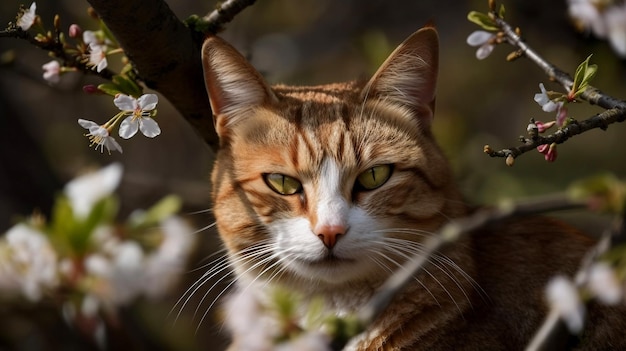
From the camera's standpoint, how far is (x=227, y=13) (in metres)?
2.89

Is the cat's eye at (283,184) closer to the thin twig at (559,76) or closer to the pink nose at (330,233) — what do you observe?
the pink nose at (330,233)

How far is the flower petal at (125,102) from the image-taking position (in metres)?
2.50

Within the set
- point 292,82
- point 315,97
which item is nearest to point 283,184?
point 315,97

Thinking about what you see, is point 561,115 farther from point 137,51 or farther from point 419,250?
point 137,51

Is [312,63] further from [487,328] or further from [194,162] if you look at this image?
[487,328]

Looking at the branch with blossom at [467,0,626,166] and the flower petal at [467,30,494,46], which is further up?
the flower petal at [467,30,494,46]

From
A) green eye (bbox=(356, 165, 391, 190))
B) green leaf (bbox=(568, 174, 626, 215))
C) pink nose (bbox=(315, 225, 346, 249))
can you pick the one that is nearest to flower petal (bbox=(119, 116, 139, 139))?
pink nose (bbox=(315, 225, 346, 249))

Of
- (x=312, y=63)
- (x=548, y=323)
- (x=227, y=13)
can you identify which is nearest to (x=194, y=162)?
(x=312, y=63)

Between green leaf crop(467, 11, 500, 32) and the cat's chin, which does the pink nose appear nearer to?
the cat's chin

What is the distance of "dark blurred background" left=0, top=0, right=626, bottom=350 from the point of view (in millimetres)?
4348

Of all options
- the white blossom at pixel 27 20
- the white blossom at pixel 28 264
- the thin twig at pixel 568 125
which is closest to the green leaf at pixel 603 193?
the thin twig at pixel 568 125

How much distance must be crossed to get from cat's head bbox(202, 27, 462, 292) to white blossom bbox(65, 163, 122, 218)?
0.64m

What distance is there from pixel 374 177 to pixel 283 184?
0.28 meters

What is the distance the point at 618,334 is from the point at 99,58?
1.77 m
